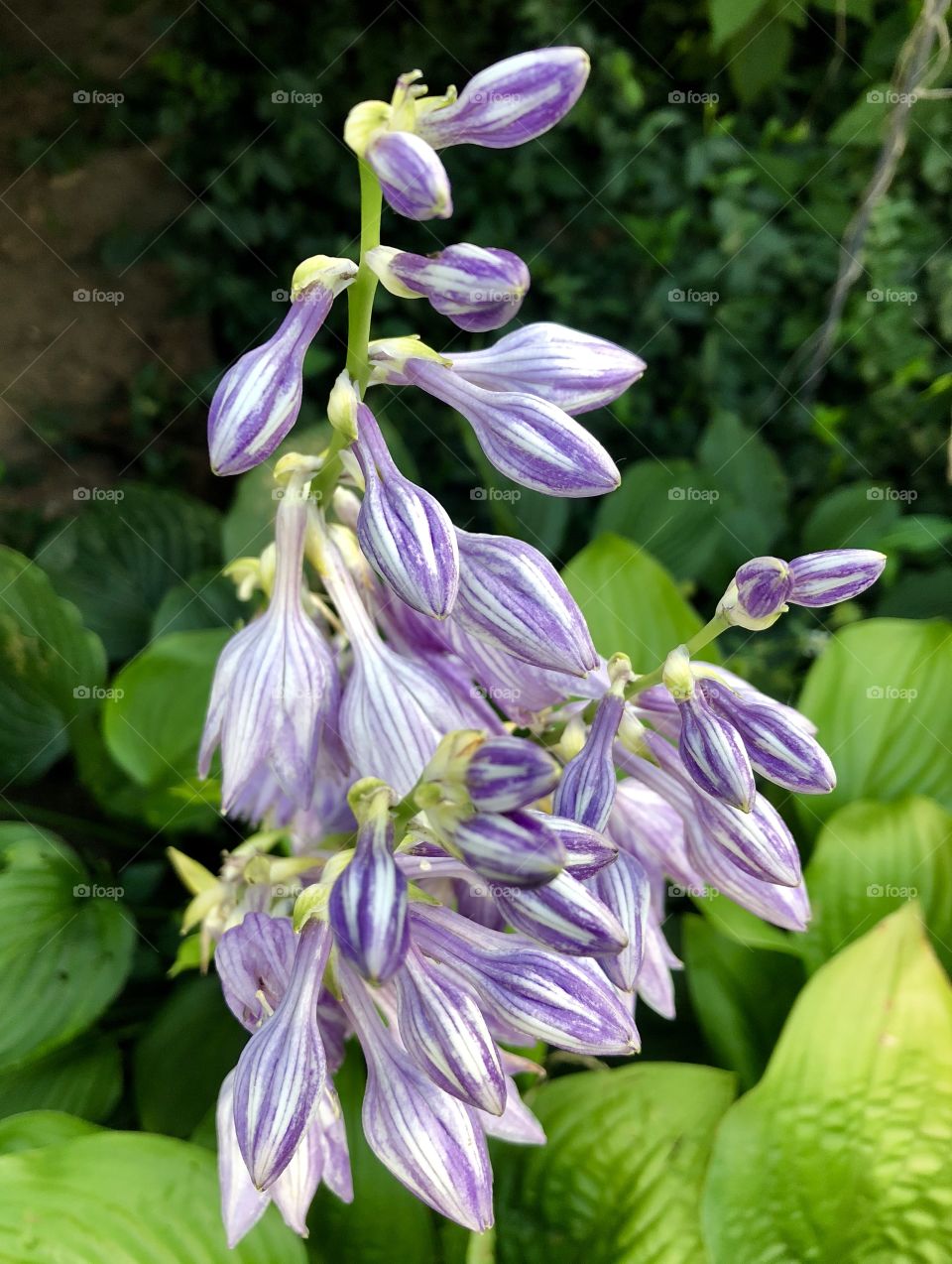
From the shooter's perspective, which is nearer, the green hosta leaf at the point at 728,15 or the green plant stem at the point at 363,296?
the green plant stem at the point at 363,296

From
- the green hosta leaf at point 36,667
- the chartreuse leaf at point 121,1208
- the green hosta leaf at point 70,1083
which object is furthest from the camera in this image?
the green hosta leaf at point 36,667

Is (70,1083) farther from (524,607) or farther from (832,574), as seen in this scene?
(832,574)

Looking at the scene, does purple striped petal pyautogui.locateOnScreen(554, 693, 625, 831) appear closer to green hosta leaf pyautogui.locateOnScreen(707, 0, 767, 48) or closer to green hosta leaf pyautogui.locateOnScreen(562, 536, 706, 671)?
green hosta leaf pyautogui.locateOnScreen(562, 536, 706, 671)

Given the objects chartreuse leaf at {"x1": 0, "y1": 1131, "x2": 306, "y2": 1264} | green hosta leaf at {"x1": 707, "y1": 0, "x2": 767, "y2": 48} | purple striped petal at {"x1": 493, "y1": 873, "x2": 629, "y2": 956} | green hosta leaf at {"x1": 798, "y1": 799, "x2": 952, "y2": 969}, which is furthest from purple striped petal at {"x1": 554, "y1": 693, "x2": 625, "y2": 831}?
green hosta leaf at {"x1": 707, "y1": 0, "x2": 767, "y2": 48}

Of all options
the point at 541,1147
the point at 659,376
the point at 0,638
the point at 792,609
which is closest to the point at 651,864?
the point at 541,1147

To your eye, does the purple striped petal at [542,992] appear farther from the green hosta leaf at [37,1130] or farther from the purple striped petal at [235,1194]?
the green hosta leaf at [37,1130]

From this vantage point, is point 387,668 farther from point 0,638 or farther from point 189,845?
point 189,845

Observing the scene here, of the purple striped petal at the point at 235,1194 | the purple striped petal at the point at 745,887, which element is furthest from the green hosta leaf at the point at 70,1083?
the purple striped petal at the point at 745,887
